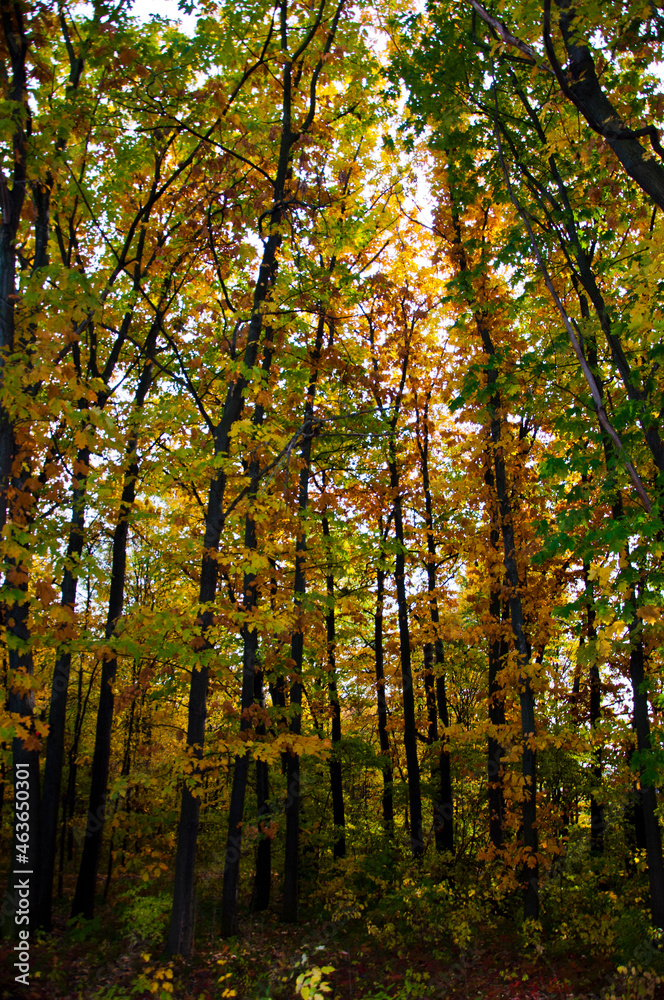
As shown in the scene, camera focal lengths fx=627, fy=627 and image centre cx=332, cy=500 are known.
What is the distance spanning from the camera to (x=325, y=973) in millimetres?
6398

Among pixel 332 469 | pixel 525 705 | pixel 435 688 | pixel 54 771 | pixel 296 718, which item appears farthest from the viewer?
pixel 435 688

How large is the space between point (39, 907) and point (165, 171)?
1272cm

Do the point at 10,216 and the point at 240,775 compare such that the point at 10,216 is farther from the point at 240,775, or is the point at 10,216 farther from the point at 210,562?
the point at 240,775

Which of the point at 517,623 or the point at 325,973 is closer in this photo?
the point at 325,973

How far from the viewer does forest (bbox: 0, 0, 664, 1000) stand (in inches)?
215

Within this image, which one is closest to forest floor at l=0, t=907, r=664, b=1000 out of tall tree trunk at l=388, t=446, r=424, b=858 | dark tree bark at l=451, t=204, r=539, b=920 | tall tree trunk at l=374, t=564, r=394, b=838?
dark tree bark at l=451, t=204, r=539, b=920

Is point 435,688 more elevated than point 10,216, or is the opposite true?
point 10,216

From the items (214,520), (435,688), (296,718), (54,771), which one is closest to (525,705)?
(296,718)

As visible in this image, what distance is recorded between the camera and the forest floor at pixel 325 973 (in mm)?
7035

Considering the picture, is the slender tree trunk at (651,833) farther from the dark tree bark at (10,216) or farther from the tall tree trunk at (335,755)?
the dark tree bark at (10,216)

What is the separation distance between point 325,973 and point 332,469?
9.48 m

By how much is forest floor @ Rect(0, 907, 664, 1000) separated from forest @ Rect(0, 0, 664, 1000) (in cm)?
9

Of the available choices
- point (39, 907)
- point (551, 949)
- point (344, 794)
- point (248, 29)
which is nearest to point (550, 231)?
point (248, 29)

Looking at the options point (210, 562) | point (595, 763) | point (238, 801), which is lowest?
point (238, 801)
